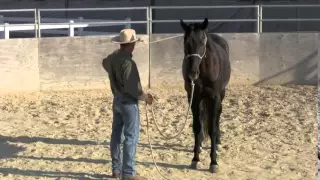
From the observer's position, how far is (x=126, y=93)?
532 centimetres

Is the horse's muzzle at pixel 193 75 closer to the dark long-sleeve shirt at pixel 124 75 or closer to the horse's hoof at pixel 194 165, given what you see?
Result: the dark long-sleeve shirt at pixel 124 75

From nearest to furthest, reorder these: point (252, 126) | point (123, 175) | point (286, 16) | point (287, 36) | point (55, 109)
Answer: point (123, 175), point (252, 126), point (55, 109), point (287, 36), point (286, 16)

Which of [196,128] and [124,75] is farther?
[196,128]

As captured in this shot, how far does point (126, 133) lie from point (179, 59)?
20.5 ft

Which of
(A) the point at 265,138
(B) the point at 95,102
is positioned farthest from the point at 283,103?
(B) the point at 95,102

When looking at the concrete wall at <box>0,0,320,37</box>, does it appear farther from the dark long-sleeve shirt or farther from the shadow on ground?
the dark long-sleeve shirt

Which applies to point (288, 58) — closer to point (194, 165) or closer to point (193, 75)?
point (194, 165)

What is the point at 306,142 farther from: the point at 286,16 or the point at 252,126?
the point at 286,16

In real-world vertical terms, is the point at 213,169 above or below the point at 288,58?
below

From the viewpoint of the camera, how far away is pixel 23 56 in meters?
10.8

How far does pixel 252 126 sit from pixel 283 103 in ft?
5.89

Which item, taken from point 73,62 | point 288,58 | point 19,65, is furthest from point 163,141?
point 288,58

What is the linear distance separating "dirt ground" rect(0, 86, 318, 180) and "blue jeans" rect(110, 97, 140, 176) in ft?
1.12

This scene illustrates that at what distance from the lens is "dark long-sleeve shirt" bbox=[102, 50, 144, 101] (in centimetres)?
524
